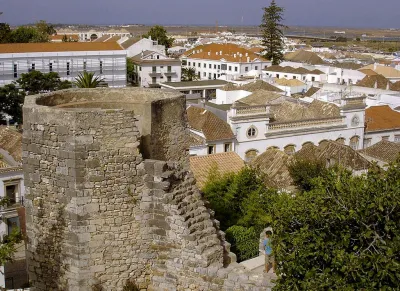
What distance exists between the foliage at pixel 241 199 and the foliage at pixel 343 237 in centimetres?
641

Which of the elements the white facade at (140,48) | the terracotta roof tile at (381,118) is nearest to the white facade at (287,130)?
the terracotta roof tile at (381,118)

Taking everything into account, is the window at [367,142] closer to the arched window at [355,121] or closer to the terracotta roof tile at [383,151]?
the arched window at [355,121]

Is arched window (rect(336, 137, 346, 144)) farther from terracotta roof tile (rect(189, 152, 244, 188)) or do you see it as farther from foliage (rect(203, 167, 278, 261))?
foliage (rect(203, 167, 278, 261))

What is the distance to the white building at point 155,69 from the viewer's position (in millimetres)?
64188

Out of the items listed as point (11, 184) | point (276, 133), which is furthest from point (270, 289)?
point (276, 133)

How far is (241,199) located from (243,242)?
4.10 m

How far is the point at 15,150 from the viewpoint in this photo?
69.5 ft

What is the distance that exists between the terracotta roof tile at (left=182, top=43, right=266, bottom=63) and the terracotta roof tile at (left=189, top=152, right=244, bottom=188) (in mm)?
45762

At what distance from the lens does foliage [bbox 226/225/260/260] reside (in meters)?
12.4

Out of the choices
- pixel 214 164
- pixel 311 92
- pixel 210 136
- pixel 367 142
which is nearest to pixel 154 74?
pixel 311 92

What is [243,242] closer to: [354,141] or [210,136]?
[210,136]

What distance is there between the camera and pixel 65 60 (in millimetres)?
52594

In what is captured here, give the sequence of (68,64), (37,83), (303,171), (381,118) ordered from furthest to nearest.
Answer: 1. (68,64)
2. (37,83)
3. (381,118)
4. (303,171)

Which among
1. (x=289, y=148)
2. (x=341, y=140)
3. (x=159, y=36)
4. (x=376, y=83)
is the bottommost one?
(x=289, y=148)
